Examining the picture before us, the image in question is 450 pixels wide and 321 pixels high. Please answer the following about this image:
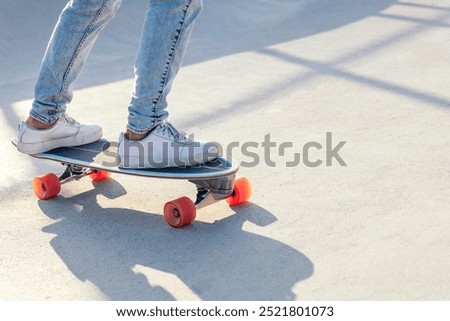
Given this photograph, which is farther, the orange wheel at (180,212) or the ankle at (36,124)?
the ankle at (36,124)

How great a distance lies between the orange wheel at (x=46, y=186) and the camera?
3104mm

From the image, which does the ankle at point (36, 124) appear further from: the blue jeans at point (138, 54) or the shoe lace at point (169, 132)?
the shoe lace at point (169, 132)

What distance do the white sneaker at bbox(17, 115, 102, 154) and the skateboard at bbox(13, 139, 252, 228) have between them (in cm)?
2

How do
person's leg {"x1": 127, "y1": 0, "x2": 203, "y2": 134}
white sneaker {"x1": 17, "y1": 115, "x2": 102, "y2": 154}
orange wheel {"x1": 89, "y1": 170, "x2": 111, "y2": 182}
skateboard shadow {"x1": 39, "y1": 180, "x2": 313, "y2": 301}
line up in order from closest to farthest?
skateboard shadow {"x1": 39, "y1": 180, "x2": 313, "y2": 301}, person's leg {"x1": 127, "y1": 0, "x2": 203, "y2": 134}, white sneaker {"x1": 17, "y1": 115, "x2": 102, "y2": 154}, orange wheel {"x1": 89, "y1": 170, "x2": 111, "y2": 182}

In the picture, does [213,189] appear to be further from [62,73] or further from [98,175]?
[62,73]

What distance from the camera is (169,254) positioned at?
2664 millimetres

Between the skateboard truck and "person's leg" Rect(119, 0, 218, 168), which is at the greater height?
"person's leg" Rect(119, 0, 218, 168)

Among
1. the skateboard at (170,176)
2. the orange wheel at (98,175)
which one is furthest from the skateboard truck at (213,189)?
the orange wheel at (98,175)

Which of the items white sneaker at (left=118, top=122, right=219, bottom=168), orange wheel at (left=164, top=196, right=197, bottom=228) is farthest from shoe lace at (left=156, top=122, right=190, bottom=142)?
orange wheel at (left=164, top=196, right=197, bottom=228)

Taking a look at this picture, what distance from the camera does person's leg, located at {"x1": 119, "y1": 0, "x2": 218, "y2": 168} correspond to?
2775 mm

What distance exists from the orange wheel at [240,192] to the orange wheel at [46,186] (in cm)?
63

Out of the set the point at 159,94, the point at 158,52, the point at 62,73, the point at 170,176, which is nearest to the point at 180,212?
the point at 170,176

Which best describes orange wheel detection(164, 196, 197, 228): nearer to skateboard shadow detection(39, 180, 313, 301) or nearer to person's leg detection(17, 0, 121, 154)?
skateboard shadow detection(39, 180, 313, 301)

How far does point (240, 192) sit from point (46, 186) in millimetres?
709
